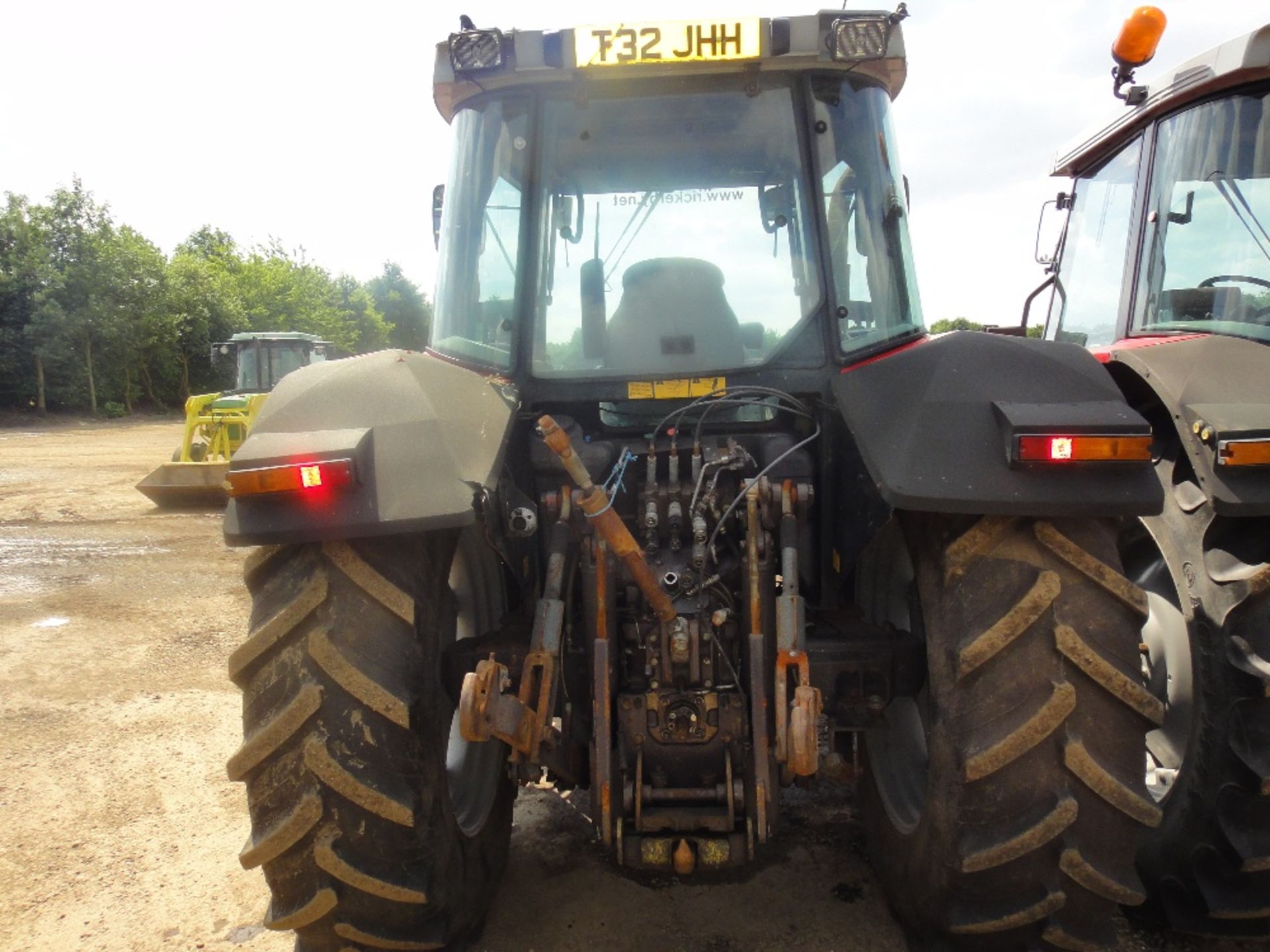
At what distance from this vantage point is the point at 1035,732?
1854mm

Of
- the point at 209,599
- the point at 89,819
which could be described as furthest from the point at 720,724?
the point at 209,599

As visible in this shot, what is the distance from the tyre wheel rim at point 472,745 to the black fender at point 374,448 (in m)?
0.41

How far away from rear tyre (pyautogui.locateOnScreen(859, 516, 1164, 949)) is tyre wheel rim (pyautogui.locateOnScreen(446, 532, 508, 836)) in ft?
4.00

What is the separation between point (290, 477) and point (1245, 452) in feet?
7.03

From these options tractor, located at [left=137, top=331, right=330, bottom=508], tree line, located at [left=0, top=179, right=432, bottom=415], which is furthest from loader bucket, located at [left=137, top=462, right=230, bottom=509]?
tree line, located at [left=0, top=179, right=432, bottom=415]

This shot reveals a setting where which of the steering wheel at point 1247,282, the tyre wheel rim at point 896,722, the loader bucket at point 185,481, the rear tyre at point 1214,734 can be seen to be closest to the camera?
the rear tyre at point 1214,734

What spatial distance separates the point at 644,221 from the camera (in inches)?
109

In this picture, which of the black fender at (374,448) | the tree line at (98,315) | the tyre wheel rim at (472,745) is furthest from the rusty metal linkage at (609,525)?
the tree line at (98,315)

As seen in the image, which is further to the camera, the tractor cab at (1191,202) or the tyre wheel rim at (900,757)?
the tractor cab at (1191,202)

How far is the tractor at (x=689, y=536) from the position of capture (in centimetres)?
189

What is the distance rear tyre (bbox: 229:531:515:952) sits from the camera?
1922 mm

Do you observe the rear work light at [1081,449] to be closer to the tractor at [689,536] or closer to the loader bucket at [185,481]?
the tractor at [689,536]

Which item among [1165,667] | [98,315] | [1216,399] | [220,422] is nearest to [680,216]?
[1216,399]

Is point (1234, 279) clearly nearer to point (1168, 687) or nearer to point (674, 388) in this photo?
point (1168, 687)
